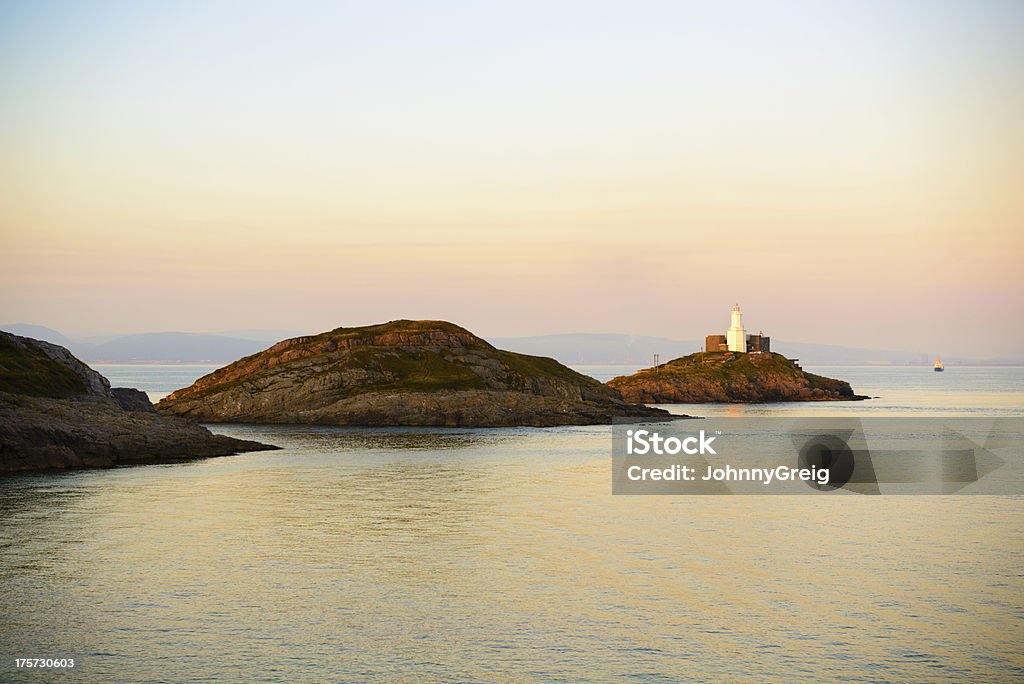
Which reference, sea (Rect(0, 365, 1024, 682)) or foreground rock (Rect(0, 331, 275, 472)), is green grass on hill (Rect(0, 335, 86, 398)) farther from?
sea (Rect(0, 365, 1024, 682))

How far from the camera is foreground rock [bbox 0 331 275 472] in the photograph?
224 ft

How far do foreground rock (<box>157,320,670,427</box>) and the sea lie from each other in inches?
2460

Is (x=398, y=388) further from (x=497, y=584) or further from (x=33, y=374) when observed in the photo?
(x=497, y=584)

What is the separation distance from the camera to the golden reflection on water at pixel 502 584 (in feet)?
84.6

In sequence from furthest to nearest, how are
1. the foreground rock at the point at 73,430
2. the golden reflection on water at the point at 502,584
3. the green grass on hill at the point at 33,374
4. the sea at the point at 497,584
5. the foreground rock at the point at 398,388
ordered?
the foreground rock at the point at 398,388
the green grass on hill at the point at 33,374
the foreground rock at the point at 73,430
the golden reflection on water at the point at 502,584
the sea at the point at 497,584

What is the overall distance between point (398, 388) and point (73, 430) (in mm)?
62372

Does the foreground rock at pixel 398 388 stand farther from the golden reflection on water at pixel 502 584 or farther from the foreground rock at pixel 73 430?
the golden reflection on water at pixel 502 584

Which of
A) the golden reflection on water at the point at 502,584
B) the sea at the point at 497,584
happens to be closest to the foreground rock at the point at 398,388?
the sea at the point at 497,584

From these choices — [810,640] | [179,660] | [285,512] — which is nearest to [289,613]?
[179,660]

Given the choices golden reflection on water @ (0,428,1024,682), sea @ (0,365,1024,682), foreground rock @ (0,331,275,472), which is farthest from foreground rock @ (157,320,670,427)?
golden reflection on water @ (0,428,1024,682)

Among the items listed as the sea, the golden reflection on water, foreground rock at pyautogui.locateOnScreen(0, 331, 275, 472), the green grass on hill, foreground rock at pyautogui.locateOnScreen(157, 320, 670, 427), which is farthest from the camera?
foreground rock at pyautogui.locateOnScreen(157, 320, 670, 427)

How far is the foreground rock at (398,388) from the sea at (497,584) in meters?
62.5

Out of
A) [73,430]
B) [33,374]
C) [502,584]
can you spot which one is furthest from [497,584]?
[33,374]

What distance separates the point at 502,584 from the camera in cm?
3428
